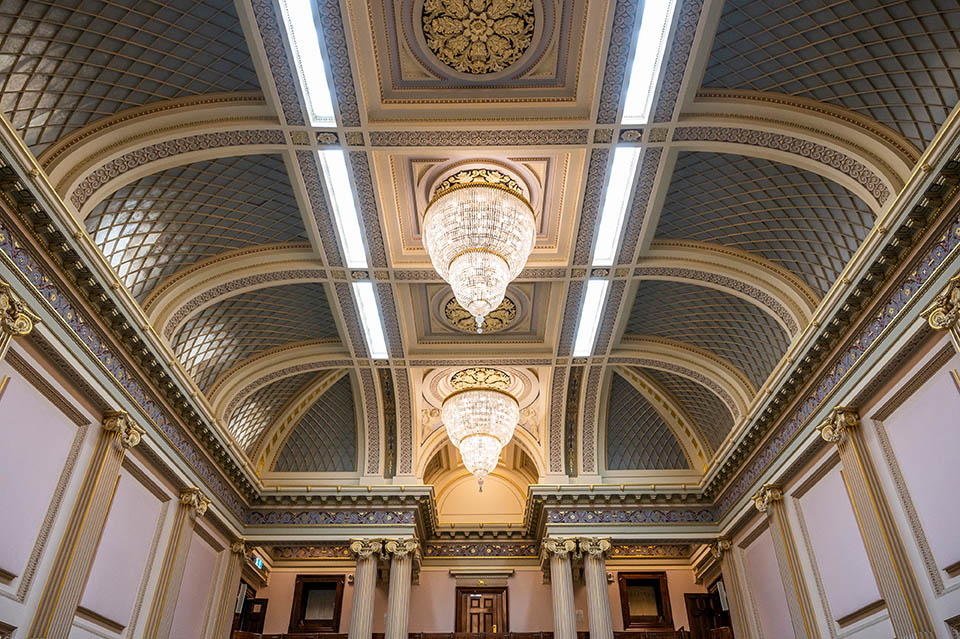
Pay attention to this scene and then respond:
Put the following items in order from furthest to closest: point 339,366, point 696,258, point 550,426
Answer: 1. point 550,426
2. point 339,366
3. point 696,258

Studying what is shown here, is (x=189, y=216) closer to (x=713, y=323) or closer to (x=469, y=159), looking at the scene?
(x=469, y=159)

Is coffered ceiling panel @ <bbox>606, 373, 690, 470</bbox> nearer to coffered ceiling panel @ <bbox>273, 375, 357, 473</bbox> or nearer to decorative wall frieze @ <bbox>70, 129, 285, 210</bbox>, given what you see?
coffered ceiling panel @ <bbox>273, 375, 357, 473</bbox>

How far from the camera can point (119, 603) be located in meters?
8.50

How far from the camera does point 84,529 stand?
24.3ft

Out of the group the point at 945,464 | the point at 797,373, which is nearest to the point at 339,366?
the point at 797,373

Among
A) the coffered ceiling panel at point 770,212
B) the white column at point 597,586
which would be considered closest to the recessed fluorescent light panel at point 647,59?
the coffered ceiling panel at point 770,212

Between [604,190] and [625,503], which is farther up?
[604,190]

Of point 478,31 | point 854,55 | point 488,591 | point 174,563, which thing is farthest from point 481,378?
point 854,55

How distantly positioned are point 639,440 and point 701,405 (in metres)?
1.65

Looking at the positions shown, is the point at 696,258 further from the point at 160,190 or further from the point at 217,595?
the point at 217,595

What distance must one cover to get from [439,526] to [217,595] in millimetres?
5174

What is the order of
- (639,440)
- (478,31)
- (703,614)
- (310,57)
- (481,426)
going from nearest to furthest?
(310,57)
(478,31)
(481,426)
(703,614)
(639,440)

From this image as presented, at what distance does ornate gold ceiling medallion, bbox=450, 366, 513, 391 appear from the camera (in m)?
13.4

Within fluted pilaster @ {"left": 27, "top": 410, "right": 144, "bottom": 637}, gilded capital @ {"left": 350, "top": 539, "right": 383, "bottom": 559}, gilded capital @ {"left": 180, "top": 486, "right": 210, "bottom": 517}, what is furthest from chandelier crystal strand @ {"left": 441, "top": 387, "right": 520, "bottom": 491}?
fluted pilaster @ {"left": 27, "top": 410, "right": 144, "bottom": 637}
